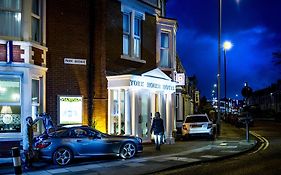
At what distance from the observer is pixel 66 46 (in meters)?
20.1

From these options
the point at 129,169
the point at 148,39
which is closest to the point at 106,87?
the point at 148,39

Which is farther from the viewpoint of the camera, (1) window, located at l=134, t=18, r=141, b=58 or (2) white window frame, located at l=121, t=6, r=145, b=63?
(1) window, located at l=134, t=18, r=141, b=58

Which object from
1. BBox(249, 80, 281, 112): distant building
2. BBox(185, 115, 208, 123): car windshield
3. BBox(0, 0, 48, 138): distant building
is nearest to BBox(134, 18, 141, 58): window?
BBox(185, 115, 208, 123): car windshield

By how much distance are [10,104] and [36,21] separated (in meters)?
3.64

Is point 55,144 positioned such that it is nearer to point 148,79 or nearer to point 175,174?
point 175,174

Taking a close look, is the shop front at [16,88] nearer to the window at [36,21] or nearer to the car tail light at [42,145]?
the window at [36,21]

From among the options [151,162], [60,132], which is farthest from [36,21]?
[151,162]

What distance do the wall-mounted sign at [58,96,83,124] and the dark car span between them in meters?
3.26

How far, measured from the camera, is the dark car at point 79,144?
15.9 m

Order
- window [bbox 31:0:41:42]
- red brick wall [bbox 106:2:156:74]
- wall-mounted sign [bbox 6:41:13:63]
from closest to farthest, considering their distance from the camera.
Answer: wall-mounted sign [bbox 6:41:13:63]
window [bbox 31:0:41:42]
red brick wall [bbox 106:2:156:74]

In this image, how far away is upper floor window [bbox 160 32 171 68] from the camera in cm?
2734

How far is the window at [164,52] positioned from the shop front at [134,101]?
3033 mm

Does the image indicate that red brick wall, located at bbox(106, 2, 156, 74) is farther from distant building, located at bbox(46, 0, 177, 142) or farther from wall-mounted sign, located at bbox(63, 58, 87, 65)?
wall-mounted sign, located at bbox(63, 58, 87, 65)

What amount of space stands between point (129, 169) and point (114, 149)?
259cm
